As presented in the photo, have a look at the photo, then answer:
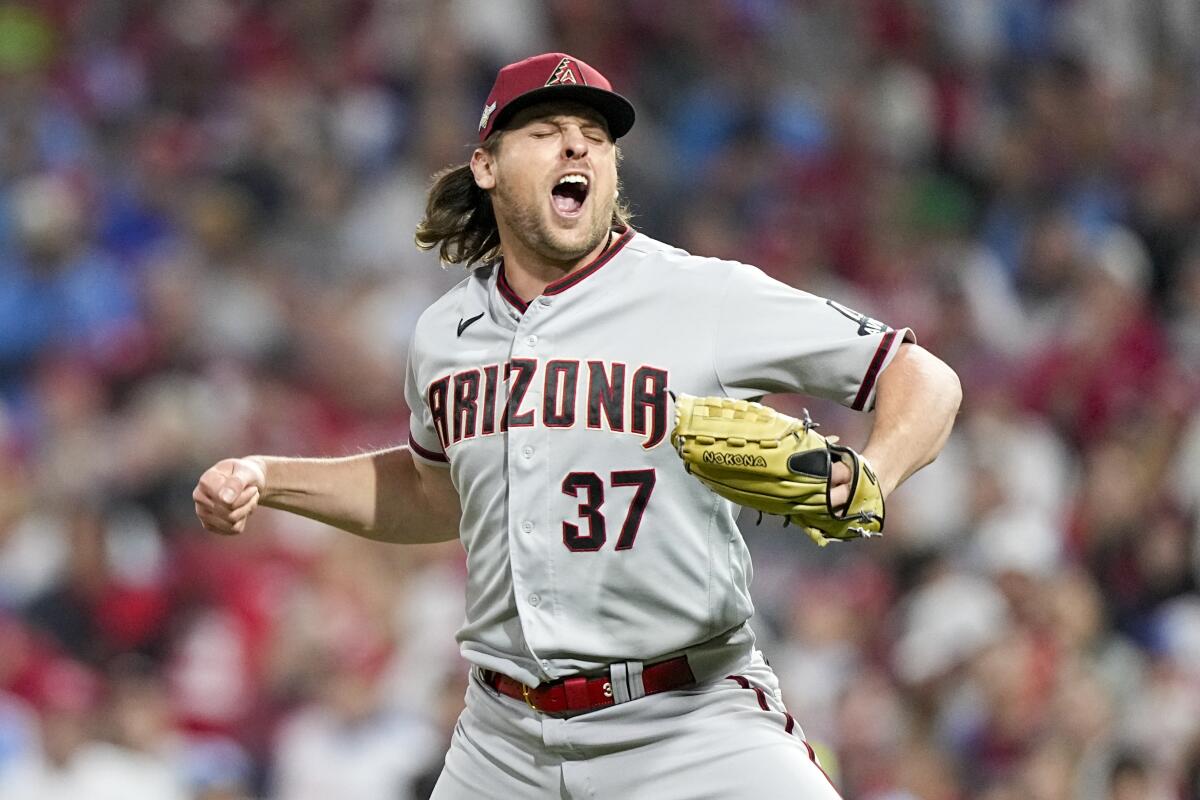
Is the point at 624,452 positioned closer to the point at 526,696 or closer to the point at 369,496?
the point at 526,696

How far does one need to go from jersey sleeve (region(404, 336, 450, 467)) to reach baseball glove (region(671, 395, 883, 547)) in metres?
0.84

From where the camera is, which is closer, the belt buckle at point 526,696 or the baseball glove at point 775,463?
the baseball glove at point 775,463

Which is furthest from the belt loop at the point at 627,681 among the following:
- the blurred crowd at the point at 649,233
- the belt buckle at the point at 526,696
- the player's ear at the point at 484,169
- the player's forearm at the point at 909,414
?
the blurred crowd at the point at 649,233

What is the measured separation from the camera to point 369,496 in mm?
3467

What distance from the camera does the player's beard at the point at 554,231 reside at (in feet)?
10.3

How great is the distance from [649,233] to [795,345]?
5.00 m

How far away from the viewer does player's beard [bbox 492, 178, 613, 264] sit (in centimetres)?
313

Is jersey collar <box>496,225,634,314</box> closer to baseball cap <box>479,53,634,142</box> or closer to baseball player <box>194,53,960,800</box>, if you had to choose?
baseball player <box>194,53,960,800</box>

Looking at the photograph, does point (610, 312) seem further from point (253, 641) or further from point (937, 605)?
point (253, 641)

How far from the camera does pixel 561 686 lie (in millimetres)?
2939

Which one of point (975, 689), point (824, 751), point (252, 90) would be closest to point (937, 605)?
point (975, 689)

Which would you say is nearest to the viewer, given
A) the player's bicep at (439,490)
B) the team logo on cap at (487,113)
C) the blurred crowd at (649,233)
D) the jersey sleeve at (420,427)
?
the team logo on cap at (487,113)

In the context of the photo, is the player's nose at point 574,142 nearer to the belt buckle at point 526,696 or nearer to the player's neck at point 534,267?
the player's neck at point 534,267

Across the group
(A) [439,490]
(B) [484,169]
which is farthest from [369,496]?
(B) [484,169]
